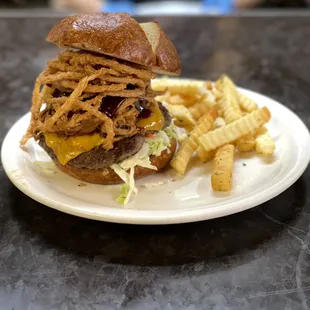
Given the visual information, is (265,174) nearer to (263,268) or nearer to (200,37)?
(263,268)

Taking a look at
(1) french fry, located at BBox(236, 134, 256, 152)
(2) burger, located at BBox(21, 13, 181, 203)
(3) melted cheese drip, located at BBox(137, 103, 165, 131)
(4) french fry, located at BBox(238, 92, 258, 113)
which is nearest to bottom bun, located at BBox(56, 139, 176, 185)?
(2) burger, located at BBox(21, 13, 181, 203)

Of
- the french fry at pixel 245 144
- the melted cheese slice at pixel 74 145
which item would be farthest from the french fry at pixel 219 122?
the melted cheese slice at pixel 74 145

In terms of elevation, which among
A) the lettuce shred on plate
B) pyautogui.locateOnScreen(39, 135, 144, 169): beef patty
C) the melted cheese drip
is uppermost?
the melted cheese drip

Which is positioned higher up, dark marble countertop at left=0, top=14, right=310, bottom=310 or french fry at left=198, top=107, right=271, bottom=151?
french fry at left=198, top=107, right=271, bottom=151

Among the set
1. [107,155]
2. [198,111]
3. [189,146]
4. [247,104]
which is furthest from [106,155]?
[247,104]

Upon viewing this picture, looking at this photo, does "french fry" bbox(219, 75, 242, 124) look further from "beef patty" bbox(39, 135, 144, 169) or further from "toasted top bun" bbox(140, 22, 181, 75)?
"beef patty" bbox(39, 135, 144, 169)

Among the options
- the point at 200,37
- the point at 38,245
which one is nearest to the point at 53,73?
the point at 38,245

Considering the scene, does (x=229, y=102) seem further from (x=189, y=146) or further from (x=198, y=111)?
(x=189, y=146)
